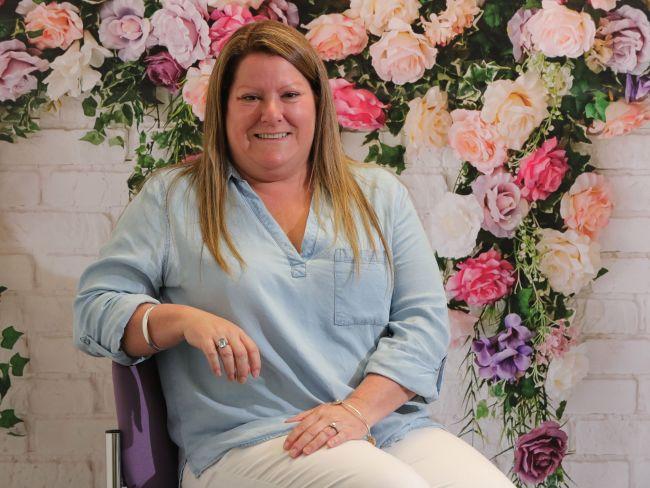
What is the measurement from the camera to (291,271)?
1.53 meters

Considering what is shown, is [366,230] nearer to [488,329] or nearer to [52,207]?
[488,329]

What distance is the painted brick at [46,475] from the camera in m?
2.07

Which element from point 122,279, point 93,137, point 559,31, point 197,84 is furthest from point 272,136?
point 559,31

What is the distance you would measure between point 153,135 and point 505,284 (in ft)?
2.80

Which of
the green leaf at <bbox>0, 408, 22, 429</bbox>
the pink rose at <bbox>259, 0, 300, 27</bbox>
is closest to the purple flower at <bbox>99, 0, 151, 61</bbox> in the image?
the pink rose at <bbox>259, 0, 300, 27</bbox>

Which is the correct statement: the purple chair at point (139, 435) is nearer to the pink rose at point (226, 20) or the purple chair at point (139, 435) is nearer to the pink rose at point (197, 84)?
the pink rose at point (197, 84)

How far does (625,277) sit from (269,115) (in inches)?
39.1

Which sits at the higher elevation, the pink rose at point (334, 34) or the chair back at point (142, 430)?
the pink rose at point (334, 34)

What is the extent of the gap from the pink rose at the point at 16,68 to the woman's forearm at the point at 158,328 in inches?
29.8

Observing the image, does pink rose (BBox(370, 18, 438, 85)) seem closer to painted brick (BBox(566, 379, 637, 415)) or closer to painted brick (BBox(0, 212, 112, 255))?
painted brick (BBox(0, 212, 112, 255))

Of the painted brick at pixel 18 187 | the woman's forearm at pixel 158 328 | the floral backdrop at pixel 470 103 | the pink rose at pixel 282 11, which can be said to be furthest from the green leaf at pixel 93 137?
the woman's forearm at pixel 158 328

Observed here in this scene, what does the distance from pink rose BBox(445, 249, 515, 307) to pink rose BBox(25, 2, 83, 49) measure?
0.99m

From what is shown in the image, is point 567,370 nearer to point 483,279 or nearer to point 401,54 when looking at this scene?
point 483,279

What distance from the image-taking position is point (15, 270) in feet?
6.64
